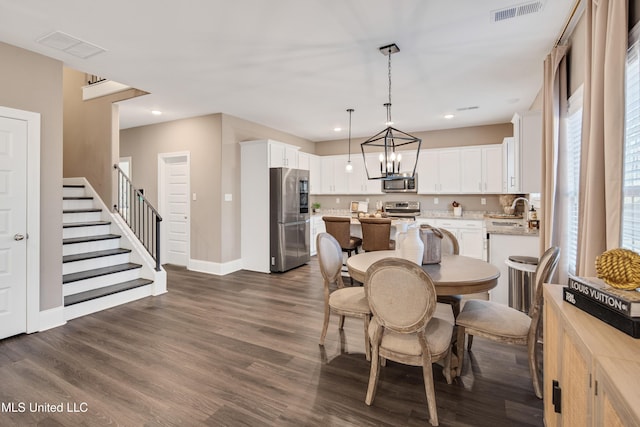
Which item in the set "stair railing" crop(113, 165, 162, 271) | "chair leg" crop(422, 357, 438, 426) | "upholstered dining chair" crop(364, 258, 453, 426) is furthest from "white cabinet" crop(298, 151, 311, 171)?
"chair leg" crop(422, 357, 438, 426)

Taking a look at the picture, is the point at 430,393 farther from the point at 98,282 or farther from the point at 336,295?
the point at 98,282

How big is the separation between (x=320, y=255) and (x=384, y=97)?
2.87m

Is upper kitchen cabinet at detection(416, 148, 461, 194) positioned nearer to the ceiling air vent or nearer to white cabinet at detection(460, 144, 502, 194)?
white cabinet at detection(460, 144, 502, 194)

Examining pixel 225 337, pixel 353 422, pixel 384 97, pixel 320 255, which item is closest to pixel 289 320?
pixel 225 337

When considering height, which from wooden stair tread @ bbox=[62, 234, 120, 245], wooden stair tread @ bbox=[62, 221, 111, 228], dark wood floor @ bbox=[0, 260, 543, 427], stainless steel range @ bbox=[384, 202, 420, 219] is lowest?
dark wood floor @ bbox=[0, 260, 543, 427]

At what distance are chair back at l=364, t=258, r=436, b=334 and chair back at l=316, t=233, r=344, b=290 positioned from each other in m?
0.93

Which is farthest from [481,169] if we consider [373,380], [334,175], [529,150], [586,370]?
[586,370]

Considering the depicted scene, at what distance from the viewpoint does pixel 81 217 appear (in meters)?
4.57

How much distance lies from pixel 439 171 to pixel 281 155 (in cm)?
329

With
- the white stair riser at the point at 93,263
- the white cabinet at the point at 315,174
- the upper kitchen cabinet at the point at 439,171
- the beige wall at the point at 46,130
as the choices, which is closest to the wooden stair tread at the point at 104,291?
the beige wall at the point at 46,130

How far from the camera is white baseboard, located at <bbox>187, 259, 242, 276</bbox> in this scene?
5.38 m

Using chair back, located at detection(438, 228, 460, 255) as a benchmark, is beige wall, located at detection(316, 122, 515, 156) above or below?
above

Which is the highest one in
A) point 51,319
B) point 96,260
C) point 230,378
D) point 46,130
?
point 46,130

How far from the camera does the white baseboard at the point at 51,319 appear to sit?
315 cm
